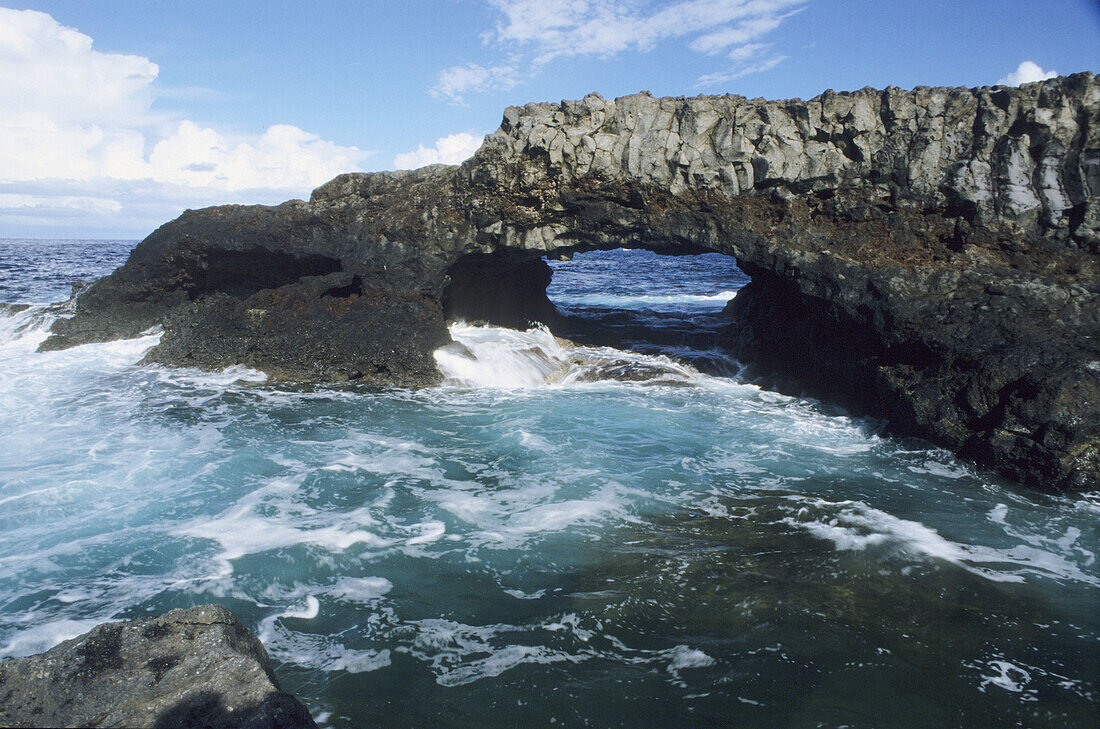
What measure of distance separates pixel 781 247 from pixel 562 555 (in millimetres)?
7405

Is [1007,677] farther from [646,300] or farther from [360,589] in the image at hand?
[646,300]

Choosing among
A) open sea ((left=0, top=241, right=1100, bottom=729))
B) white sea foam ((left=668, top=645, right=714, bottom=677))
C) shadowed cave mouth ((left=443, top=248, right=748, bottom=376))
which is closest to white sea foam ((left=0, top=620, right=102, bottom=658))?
open sea ((left=0, top=241, right=1100, bottom=729))

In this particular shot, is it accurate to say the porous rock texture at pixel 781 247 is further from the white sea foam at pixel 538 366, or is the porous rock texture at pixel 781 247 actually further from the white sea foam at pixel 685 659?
the white sea foam at pixel 685 659

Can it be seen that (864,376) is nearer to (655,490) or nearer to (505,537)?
(655,490)

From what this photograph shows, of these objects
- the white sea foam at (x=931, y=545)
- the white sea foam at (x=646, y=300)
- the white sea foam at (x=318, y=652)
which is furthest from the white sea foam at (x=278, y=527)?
the white sea foam at (x=646, y=300)

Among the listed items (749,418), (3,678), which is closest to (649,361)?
(749,418)

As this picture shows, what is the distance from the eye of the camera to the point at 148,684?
311cm

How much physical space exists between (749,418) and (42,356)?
13.8 m

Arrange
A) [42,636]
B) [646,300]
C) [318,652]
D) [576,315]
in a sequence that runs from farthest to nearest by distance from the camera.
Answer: [646,300] → [576,315] → [42,636] → [318,652]

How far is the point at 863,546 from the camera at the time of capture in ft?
19.4

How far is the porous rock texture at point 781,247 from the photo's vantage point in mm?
8727

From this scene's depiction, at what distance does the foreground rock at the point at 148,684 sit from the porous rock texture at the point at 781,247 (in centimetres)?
838

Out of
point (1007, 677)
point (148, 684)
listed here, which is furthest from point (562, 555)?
point (148, 684)

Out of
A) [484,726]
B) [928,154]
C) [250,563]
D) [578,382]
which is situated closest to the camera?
[484,726]
